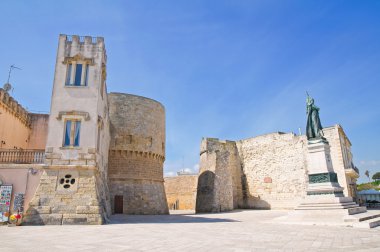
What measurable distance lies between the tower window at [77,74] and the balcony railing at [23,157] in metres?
3.54

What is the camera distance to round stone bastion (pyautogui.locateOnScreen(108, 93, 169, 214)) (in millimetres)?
19578

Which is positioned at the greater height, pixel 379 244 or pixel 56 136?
pixel 56 136

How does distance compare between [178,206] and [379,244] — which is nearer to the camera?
[379,244]

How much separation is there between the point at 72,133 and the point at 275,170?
19297mm

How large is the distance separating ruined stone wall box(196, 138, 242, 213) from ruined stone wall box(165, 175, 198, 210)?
676cm

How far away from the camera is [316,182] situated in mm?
11852

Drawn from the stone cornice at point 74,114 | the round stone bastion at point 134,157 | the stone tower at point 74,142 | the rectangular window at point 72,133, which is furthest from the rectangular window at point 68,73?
the round stone bastion at point 134,157

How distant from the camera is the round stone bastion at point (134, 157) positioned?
1958 cm

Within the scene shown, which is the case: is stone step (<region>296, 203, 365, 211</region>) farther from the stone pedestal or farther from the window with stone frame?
the window with stone frame

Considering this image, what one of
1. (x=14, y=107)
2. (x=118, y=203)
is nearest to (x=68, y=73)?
(x=14, y=107)

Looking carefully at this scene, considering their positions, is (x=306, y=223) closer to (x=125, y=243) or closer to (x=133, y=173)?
(x=125, y=243)

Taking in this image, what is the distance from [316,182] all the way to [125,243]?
9.20m

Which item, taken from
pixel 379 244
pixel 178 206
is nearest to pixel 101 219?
pixel 379 244

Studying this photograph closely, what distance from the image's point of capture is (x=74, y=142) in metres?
11.9
